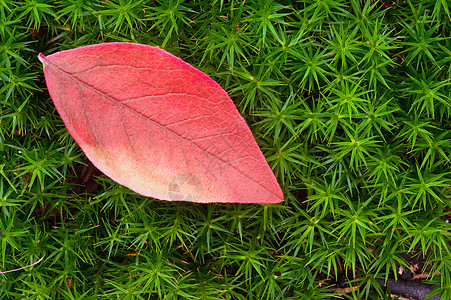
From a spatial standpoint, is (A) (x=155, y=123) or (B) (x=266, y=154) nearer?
(A) (x=155, y=123)

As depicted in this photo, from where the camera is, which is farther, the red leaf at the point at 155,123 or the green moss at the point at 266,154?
the green moss at the point at 266,154

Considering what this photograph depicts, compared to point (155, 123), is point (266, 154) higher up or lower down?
lower down

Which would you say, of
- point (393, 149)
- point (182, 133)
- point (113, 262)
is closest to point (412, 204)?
point (393, 149)

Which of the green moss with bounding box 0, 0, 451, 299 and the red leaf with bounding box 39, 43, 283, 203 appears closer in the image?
the red leaf with bounding box 39, 43, 283, 203

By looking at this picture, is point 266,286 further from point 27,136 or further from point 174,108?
point 27,136
